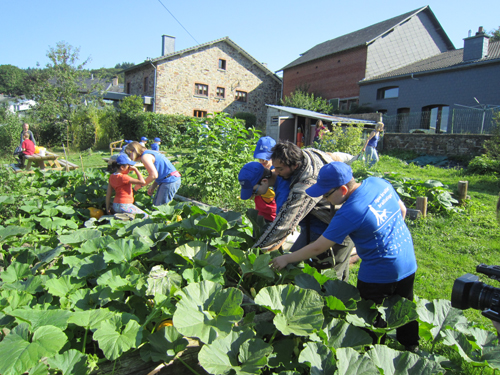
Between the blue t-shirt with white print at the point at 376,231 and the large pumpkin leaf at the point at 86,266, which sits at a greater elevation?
the blue t-shirt with white print at the point at 376,231

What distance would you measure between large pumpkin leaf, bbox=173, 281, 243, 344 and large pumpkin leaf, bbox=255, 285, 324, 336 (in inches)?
5.1

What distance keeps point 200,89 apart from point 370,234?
26980 millimetres

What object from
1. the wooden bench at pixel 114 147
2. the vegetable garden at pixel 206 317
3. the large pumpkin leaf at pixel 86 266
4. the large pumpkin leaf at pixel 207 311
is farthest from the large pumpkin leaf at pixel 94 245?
the wooden bench at pixel 114 147

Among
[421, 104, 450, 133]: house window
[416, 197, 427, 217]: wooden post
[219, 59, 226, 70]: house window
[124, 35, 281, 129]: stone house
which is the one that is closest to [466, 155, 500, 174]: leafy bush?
[416, 197, 427, 217]: wooden post

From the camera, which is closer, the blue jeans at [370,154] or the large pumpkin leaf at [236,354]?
the large pumpkin leaf at [236,354]

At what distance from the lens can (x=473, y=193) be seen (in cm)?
756

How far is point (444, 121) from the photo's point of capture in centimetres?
2019

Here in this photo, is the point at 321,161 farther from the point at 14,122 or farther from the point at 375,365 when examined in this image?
the point at 14,122

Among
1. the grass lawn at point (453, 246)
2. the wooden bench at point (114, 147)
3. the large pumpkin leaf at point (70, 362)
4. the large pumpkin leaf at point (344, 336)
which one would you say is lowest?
the grass lawn at point (453, 246)

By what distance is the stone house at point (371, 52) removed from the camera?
24953mm

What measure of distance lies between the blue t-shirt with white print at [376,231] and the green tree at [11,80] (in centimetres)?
9799

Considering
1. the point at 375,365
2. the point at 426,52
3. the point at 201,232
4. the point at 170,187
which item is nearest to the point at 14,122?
the point at 170,187

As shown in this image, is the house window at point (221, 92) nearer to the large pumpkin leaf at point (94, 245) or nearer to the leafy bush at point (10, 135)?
the leafy bush at point (10, 135)

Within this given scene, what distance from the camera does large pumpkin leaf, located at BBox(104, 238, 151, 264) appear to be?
2023 mm
